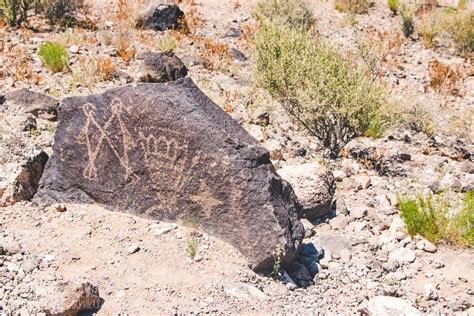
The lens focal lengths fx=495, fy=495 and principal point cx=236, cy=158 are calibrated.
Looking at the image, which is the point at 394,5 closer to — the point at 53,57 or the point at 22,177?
the point at 53,57

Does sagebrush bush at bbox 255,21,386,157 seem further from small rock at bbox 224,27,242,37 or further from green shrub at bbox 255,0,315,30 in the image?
green shrub at bbox 255,0,315,30

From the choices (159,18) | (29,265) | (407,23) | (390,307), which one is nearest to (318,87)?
(390,307)

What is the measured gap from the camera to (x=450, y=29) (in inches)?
447

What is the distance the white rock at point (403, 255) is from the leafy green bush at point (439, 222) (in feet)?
0.85

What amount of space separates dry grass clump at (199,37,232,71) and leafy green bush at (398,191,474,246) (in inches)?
202

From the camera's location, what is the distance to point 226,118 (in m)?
4.23

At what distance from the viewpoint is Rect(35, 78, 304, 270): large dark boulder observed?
13.0 feet

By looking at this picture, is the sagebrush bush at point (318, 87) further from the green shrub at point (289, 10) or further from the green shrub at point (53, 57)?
the green shrub at point (289, 10)

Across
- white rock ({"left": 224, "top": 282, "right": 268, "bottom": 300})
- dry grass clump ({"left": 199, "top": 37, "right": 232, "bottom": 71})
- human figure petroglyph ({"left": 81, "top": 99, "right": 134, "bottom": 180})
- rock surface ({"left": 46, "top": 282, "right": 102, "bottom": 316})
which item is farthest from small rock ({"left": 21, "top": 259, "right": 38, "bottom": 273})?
dry grass clump ({"left": 199, "top": 37, "right": 232, "bottom": 71})

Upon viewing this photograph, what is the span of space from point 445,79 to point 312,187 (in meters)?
5.54

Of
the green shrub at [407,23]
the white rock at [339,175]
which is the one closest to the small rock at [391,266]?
the white rock at [339,175]

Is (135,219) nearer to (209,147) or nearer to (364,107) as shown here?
(209,147)

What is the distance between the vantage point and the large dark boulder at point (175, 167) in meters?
3.96

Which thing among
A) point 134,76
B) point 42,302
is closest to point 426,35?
point 134,76
